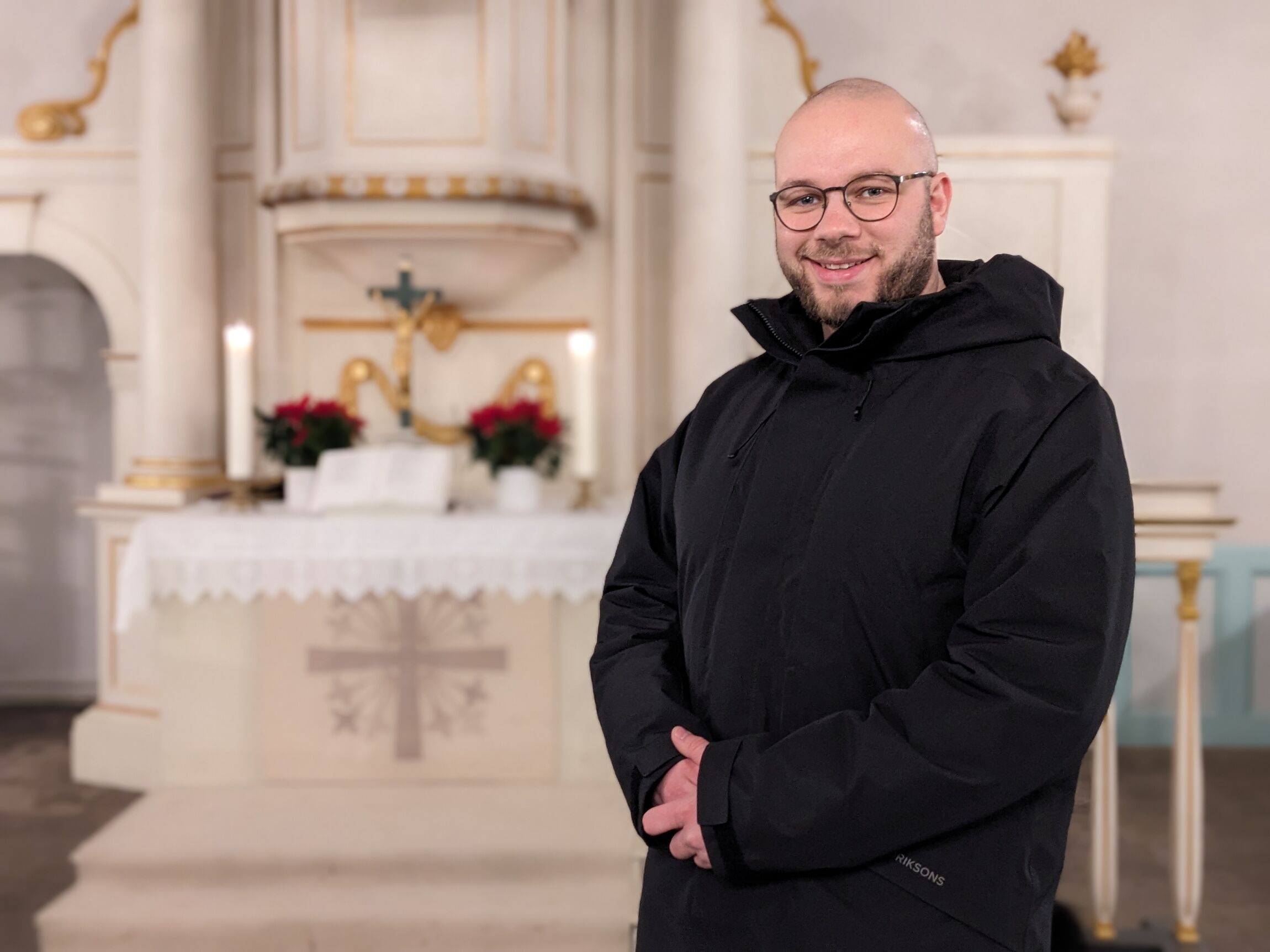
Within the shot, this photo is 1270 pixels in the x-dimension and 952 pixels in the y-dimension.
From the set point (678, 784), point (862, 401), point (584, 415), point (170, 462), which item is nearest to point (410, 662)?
point (584, 415)

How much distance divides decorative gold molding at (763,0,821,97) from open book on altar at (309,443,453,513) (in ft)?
A: 7.58

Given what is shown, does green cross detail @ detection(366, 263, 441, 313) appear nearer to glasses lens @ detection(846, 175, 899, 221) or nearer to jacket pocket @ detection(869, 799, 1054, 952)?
glasses lens @ detection(846, 175, 899, 221)

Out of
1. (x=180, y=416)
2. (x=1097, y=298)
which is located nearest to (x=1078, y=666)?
(x=1097, y=298)

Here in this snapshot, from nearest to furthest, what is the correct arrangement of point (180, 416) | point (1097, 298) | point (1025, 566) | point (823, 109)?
point (1025, 566) < point (823, 109) < point (1097, 298) < point (180, 416)

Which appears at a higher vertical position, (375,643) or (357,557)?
(357,557)

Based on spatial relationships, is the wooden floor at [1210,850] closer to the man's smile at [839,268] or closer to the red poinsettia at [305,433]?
the man's smile at [839,268]

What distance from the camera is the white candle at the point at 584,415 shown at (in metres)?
3.78

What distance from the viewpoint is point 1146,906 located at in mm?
3582

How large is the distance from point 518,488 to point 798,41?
→ 7.68 ft

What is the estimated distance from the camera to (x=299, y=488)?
3.87 meters

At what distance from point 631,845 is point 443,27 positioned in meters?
2.94

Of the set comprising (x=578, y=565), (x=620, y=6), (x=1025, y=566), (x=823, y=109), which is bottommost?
(x=578, y=565)

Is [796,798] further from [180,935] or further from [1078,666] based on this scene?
[180,935]

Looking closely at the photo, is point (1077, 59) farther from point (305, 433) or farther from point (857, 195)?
point (857, 195)
